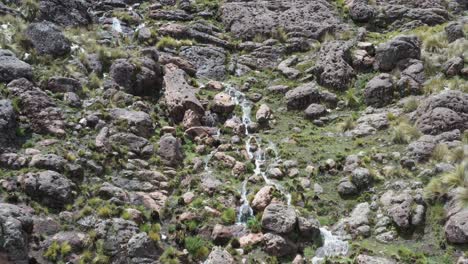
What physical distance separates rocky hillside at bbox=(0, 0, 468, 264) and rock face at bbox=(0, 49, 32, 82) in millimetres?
85

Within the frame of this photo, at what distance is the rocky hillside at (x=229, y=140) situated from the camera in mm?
20094

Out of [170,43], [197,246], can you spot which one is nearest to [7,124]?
[197,246]

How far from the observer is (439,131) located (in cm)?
2489

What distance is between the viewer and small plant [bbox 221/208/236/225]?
22.1 meters

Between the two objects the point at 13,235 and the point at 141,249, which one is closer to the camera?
the point at 13,235

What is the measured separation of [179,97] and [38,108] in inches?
336

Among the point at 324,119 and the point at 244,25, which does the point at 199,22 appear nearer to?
the point at 244,25

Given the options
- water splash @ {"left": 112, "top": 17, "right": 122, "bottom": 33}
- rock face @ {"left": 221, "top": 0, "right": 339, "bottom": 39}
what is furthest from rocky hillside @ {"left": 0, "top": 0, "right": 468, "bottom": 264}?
rock face @ {"left": 221, "top": 0, "right": 339, "bottom": 39}

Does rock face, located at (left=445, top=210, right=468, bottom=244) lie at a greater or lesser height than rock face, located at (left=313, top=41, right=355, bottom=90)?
Result: greater

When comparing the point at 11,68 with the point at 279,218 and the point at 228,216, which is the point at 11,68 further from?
the point at 279,218

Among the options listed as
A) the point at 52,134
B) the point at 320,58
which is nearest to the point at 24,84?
the point at 52,134

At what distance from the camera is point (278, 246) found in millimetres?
20266

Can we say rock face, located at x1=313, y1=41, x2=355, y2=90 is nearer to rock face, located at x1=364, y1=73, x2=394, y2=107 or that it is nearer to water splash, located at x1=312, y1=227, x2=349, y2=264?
rock face, located at x1=364, y1=73, x2=394, y2=107

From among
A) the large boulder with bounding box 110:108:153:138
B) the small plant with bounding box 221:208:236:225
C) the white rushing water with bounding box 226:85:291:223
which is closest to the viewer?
the small plant with bounding box 221:208:236:225
